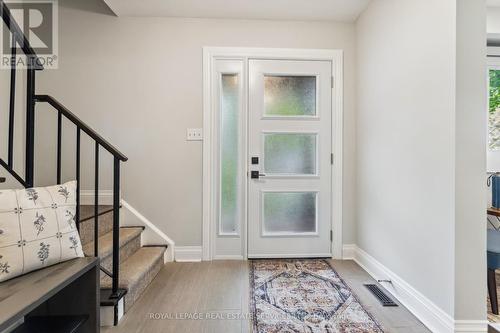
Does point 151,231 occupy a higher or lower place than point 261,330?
higher

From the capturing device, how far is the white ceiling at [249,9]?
95.2 inches

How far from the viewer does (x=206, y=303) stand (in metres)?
1.89

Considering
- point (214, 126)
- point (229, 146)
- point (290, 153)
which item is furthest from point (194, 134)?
point (290, 153)

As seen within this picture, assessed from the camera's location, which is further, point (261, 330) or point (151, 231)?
point (151, 231)

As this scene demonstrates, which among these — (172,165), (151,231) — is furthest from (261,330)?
(172,165)

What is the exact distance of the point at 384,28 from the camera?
2.19 metres

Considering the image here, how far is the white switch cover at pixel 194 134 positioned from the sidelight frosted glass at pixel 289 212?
35.5 inches

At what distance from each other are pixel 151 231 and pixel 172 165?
69 cm

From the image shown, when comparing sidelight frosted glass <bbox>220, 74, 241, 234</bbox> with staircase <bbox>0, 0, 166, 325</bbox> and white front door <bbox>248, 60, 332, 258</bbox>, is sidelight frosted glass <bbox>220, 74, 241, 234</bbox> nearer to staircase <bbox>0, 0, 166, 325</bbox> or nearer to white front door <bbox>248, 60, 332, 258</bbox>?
white front door <bbox>248, 60, 332, 258</bbox>

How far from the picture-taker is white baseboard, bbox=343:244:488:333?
1448 mm

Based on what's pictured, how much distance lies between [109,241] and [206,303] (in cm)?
93

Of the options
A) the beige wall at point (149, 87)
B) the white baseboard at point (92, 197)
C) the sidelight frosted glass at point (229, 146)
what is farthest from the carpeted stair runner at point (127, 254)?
the sidelight frosted glass at point (229, 146)

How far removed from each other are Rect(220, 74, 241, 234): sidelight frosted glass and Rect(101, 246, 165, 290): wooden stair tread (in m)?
0.70

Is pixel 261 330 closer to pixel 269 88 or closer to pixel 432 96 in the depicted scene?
pixel 432 96
